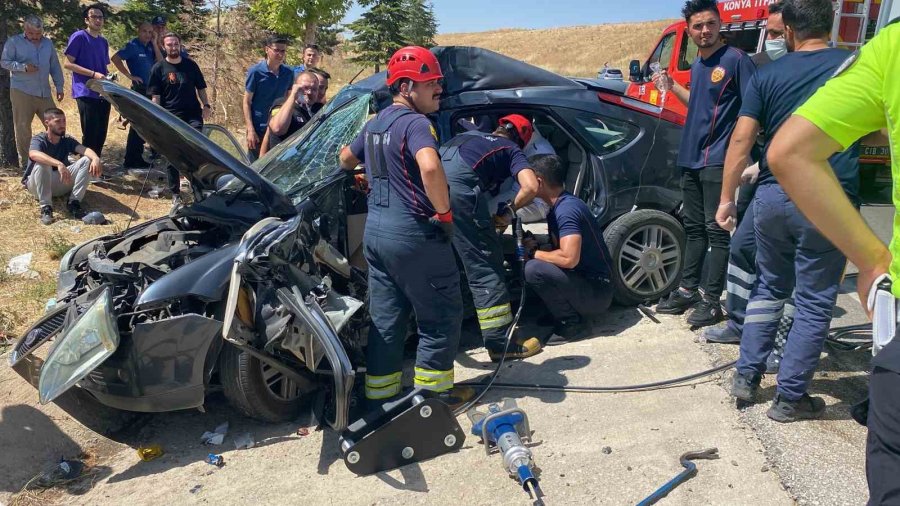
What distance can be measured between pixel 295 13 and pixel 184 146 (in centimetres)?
1515

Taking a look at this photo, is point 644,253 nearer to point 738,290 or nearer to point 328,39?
point 738,290

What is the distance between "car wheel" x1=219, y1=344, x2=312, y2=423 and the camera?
3.44 meters

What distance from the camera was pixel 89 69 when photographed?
8.13m

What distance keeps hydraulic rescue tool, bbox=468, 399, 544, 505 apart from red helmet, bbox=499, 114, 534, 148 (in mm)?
2179

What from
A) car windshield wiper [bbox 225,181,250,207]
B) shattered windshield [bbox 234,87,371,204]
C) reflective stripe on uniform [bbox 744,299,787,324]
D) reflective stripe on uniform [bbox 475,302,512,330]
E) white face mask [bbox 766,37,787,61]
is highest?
white face mask [bbox 766,37,787,61]

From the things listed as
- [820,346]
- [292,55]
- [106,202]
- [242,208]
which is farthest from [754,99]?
[292,55]

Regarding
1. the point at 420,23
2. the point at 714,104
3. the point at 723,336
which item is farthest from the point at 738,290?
the point at 420,23

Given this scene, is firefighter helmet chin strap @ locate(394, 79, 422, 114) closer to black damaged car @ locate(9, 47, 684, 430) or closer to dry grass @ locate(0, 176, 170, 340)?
black damaged car @ locate(9, 47, 684, 430)

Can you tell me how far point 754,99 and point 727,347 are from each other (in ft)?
5.34

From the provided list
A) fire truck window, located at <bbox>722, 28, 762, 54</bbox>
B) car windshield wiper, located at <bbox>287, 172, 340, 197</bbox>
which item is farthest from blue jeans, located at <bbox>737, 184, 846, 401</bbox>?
fire truck window, located at <bbox>722, 28, 762, 54</bbox>

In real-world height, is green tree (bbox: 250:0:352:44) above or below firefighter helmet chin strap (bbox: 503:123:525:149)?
above

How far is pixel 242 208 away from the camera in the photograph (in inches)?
148

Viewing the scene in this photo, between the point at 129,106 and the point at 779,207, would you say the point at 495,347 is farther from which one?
the point at 129,106

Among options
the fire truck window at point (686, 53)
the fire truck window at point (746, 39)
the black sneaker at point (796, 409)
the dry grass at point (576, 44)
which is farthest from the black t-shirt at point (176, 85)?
the dry grass at point (576, 44)
